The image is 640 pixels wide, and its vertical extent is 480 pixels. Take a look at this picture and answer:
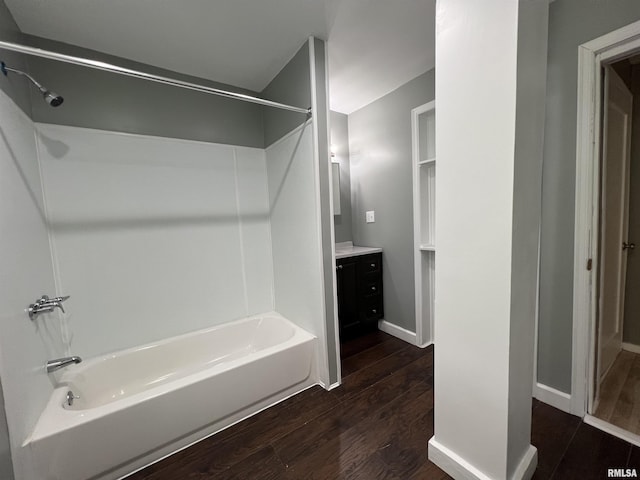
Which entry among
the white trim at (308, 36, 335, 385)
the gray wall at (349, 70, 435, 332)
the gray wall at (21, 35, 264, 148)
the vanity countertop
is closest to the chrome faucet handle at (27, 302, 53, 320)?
the gray wall at (21, 35, 264, 148)

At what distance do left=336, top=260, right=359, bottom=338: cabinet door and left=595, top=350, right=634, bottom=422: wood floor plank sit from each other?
1688 millimetres

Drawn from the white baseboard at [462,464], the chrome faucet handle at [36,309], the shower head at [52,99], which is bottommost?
the white baseboard at [462,464]

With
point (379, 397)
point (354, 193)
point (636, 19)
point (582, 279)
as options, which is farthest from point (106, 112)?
point (582, 279)

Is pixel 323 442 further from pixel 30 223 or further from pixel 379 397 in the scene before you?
pixel 30 223

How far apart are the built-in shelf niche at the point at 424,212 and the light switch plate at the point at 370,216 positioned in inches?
20.7

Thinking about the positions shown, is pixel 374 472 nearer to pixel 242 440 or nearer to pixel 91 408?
pixel 242 440

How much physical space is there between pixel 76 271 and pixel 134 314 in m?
0.46

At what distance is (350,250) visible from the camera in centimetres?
268

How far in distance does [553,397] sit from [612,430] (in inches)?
9.7

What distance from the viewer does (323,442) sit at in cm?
141

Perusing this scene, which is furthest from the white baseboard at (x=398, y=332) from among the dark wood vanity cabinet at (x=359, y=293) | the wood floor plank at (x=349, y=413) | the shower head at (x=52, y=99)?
the shower head at (x=52, y=99)

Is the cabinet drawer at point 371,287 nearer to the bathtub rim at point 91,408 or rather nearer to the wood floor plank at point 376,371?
the wood floor plank at point 376,371

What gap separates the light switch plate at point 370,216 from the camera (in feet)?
8.94

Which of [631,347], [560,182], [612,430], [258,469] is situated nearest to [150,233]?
[258,469]
